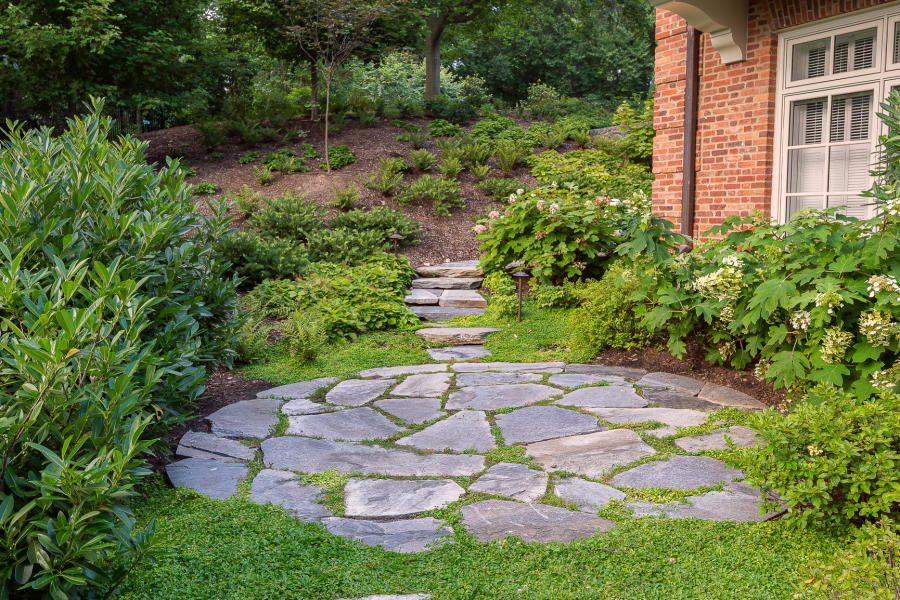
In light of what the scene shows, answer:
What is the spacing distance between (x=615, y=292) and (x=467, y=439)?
237 centimetres

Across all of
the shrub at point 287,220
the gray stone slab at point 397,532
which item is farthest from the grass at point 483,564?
the shrub at point 287,220

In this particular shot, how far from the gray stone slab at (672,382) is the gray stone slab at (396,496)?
220 centimetres

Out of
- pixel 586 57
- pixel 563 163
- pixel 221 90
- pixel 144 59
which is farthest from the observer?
pixel 586 57

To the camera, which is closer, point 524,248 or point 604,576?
point 604,576

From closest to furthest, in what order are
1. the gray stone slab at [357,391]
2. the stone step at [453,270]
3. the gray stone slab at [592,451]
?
the gray stone slab at [592,451] → the gray stone slab at [357,391] → the stone step at [453,270]

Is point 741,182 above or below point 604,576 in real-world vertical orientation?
above

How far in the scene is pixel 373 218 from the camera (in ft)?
31.9

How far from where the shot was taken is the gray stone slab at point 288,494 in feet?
9.51

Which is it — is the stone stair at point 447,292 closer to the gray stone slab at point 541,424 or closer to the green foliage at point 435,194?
the green foliage at point 435,194

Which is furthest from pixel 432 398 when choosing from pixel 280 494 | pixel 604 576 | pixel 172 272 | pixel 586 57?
pixel 586 57

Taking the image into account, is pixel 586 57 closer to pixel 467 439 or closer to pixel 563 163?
pixel 563 163

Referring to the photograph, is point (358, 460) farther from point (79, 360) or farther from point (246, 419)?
point (79, 360)

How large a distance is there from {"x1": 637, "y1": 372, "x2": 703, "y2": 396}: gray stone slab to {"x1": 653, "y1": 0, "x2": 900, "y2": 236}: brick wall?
7.45 ft

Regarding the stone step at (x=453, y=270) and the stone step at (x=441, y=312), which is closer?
the stone step at (x=441, y=312)
